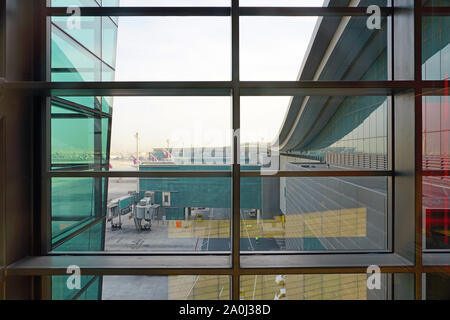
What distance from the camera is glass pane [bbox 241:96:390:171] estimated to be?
2650 millimetres

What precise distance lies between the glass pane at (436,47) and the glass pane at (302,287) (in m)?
2.28

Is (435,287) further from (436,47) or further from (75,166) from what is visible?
(75,166)

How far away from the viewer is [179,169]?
2.64m

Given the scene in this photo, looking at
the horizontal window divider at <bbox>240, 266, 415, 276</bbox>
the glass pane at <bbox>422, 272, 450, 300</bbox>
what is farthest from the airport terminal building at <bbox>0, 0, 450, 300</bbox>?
the horizontal window divider at <bbox>240, 266, 415, 276</bbox>

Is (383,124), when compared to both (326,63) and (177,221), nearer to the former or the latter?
(326,63)

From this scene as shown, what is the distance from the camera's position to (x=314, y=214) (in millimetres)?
2729

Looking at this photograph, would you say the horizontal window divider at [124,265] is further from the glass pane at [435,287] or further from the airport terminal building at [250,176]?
the glass pane at [435,287]

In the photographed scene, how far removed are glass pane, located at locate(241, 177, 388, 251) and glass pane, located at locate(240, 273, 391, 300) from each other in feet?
1.03

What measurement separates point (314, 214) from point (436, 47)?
221cm

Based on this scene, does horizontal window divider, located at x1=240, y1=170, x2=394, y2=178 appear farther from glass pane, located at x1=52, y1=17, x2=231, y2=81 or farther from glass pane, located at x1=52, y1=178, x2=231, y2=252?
glass pane, located at x1=52, y1=17, x2=231, y2=81

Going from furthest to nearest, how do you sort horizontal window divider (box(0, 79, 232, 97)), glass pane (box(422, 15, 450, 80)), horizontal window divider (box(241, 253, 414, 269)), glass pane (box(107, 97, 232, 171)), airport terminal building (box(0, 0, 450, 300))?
1. glass pane (box(107, 97, 232, 171))
2. glass pane (box(422, 15, 450, 80))
3. airport terminal building (box(0, 0, 450, 300))
4. horizontal window divider (box(241, 253, 414, 269))
5. horizontal window divider (box(0, 79, 232, 97))

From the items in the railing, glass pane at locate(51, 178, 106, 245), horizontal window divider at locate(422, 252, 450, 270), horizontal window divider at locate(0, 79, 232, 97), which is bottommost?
horizontal window divider at locate(422, 252, 450, 270)

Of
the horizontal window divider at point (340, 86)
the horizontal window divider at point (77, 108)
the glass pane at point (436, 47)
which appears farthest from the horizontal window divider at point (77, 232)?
the glass pane at point (436, 47)
